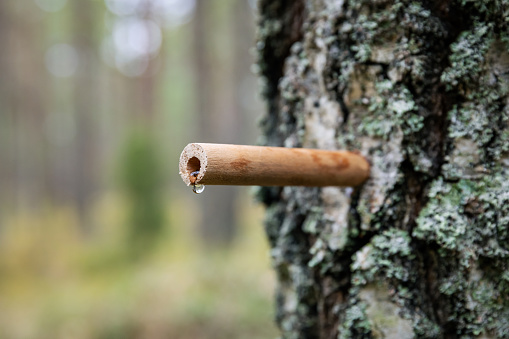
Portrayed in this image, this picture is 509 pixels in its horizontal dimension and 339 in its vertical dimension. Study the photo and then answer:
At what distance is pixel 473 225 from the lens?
96cm

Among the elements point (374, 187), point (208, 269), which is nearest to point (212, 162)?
point (374, 187)

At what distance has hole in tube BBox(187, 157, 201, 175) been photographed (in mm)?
821

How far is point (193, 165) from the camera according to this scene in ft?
2.72

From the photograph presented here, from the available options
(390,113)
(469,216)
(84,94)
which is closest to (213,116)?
(390,113)

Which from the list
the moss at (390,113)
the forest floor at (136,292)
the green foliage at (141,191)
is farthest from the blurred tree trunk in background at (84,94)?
the moss at (390,113)

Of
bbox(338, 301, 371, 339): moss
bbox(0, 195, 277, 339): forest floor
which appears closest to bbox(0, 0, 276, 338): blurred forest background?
bbox(0, 195, 277, 339): forest floor

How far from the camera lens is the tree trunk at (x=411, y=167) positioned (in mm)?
952

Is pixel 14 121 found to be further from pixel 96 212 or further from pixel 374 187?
pixel 374 187

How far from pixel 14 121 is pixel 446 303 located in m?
17.2

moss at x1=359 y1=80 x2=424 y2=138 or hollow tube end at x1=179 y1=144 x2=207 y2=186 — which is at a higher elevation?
moss at x1=359 y1=80 x2=424 y2=138

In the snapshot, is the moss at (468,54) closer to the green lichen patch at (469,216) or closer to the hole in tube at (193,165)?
the green lichen patch at (469,216)

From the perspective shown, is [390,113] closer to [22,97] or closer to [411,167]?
[411,167]

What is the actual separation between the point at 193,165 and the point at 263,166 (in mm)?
141

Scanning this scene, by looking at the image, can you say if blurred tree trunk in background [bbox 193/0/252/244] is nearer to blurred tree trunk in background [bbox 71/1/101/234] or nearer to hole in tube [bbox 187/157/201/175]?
blurred tree trunk in background [bbox 71/1/101/234]
